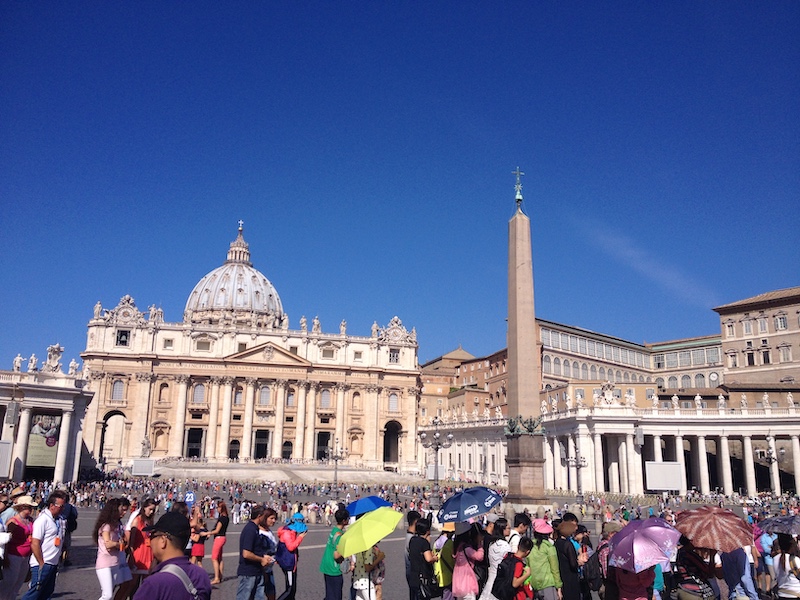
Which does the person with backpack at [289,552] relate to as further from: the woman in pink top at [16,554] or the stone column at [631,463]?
the stone column at [631,463]

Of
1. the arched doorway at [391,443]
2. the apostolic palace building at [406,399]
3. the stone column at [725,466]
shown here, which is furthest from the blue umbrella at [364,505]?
the arched doorway at [391,443]

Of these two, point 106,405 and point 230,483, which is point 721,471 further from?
point 106,405

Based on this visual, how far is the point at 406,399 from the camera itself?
237 ft

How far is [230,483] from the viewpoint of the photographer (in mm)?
47750

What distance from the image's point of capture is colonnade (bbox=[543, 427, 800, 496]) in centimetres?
3906

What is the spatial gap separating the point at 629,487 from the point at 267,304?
232 feet

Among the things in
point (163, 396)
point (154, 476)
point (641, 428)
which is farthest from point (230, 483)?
point (641, 428)

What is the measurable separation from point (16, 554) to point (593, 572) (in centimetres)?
572

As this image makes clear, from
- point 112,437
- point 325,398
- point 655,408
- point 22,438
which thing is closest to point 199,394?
point 112,437

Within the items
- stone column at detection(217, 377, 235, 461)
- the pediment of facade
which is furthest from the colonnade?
stone column at detection(217, 377, 235, 461)

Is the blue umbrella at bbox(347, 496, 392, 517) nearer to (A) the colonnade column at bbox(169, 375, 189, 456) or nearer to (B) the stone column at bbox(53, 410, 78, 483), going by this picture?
(B) the stone column at bbox(53, 410, 78, 483)

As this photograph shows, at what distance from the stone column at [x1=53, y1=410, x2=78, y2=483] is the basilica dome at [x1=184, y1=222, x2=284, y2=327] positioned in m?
52.4

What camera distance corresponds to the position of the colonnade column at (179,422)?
65.3 meters

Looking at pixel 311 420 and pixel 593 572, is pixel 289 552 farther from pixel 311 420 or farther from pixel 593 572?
pixel 311 420
